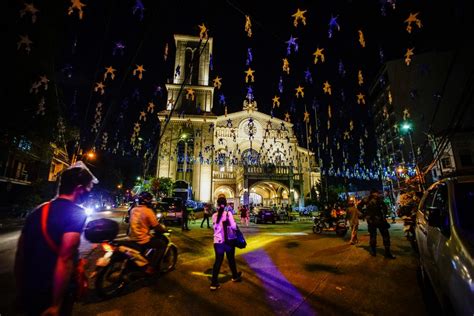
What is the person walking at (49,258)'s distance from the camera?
187 centimetres

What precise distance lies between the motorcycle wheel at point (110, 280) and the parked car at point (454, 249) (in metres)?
4.98

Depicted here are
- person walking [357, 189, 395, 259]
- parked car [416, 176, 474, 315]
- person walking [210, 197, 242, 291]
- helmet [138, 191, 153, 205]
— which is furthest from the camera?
person walking [357, 189, 395, 259]

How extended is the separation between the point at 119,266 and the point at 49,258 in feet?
10.6

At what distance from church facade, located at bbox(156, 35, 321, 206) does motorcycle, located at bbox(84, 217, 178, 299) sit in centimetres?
2798

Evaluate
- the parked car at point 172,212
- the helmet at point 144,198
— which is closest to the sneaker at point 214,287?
the helmet at point 144,198

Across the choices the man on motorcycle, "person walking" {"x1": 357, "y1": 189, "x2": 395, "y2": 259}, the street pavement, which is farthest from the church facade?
the man on motorcycle

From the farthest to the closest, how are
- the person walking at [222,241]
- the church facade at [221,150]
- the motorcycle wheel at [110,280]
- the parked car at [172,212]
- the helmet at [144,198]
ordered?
the church facade at [221,150], the parked car at [172,212], the helmet at [144,198], the person walking at [222,241], the motorcycle wheel at [110,280]

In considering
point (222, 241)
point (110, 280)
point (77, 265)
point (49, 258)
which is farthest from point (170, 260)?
point (49, 258)

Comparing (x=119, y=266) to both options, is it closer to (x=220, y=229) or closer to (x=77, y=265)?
(x=220, y=229)

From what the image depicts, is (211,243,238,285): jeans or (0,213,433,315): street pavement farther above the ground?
(211,243,238,285): jeans

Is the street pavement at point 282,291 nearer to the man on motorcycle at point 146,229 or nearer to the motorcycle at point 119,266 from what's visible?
the motorcycle at point 119,266

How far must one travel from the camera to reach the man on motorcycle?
4934 millimetres

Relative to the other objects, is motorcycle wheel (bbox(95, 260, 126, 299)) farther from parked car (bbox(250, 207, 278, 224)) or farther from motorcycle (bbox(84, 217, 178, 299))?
parked car (bbox(250, 207, 278, 224))

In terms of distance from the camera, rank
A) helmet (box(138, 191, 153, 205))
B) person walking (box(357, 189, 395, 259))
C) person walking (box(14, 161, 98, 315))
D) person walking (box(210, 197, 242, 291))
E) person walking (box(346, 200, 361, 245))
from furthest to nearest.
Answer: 1. person walking (box(346, 200, 361, 245))
2. person walking (box(357, 189, 395, 259))
3. helmet (box(138, 191, 153, 205))
4. person walking (box(210, 197, 242, 291))
5. person walking (box(14, 161, 98, 315))
